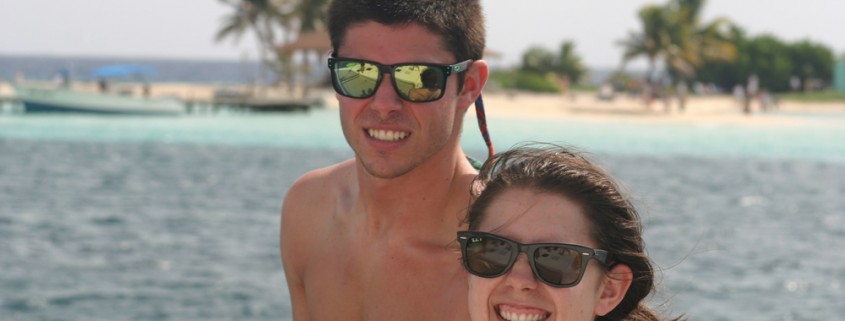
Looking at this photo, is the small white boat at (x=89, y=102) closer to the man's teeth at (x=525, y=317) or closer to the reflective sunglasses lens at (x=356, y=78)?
the reflective sunglasses lens at (x=356, y=78)

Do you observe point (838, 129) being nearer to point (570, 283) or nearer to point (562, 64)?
point (562, 64)

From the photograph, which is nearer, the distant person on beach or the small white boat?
the distant person on beach

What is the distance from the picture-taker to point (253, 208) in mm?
28562

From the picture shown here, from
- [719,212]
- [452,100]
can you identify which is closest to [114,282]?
[719,212]

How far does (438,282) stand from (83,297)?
641 inches

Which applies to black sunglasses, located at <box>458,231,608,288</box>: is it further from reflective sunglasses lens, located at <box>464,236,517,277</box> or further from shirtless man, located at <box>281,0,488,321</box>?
shirtless man, located at <box>281,0,488,321</box>

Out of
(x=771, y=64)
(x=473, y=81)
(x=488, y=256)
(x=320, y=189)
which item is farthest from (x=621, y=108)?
(x=488, y=256)

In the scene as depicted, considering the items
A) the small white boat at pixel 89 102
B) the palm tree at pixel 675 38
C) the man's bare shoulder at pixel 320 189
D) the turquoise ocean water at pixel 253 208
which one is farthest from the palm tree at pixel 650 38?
the man's bare shoulder at pixel 320 189

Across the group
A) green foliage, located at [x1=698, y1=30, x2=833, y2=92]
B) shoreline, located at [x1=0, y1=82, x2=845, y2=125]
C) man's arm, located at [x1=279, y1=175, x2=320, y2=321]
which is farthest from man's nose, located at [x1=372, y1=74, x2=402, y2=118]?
green foliage, located at [x1=698, y1=30, x2=833, y2=92]

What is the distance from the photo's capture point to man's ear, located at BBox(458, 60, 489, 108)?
310 centimetres

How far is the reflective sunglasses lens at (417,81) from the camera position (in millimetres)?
2934

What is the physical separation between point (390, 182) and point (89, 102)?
160 ft

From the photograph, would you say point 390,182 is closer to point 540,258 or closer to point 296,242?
point 296,242

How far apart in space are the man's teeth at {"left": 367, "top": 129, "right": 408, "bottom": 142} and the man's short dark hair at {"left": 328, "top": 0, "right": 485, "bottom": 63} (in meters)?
0.24
